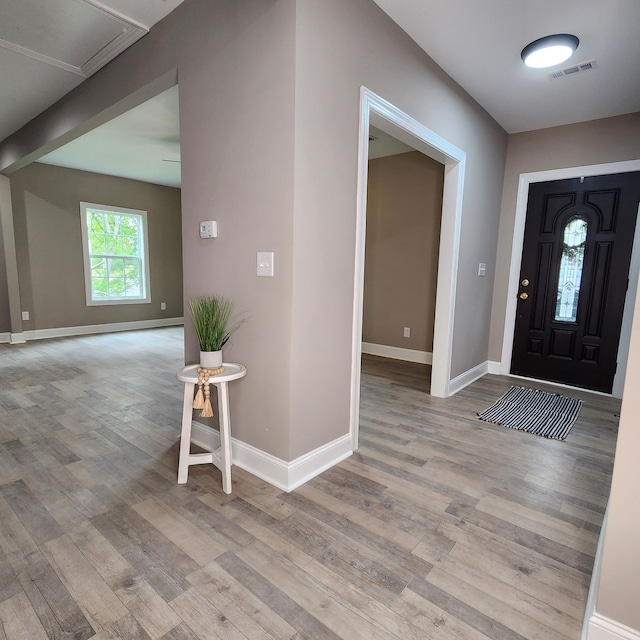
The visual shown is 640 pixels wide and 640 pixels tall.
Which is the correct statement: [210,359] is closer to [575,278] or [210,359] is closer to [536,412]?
[536,412]

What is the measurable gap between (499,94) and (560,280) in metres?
1.91

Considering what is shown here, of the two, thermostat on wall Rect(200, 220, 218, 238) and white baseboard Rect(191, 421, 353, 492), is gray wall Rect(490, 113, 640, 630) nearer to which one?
white baseboard Rect(191, 421, 353, 492)

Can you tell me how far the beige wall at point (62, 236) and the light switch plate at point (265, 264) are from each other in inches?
217

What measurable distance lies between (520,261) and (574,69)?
1816mm

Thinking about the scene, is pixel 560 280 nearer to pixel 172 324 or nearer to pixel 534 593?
pixel 534 593

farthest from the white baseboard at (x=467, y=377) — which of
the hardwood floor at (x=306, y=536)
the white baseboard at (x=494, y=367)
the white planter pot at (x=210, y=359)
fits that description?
the white planter pot at (x=210, y=359)

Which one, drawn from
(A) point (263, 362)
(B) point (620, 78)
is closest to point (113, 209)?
(A) point (263, 362)

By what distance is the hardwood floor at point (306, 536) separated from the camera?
4.00 feet

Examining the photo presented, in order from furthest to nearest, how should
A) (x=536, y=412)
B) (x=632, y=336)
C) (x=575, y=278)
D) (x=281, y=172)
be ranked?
(x=575, y=278) < (x=536, y=412) < (x=281, y=172) < (x=632, y=336)

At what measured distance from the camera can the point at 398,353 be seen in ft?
16.0

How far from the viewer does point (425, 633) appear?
3.86 ft

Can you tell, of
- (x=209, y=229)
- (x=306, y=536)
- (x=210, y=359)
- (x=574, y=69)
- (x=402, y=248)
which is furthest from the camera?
(x=402, y=248)

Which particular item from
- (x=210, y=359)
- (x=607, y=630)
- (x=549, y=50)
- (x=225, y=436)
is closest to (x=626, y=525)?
(x=607, y=630)

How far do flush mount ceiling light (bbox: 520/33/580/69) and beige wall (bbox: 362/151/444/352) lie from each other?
1784 millimetres
